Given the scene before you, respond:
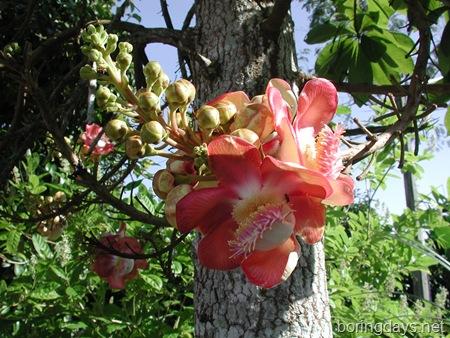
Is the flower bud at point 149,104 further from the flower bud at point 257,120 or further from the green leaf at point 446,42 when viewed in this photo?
the green leaf at point 446,42

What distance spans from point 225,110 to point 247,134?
49mm

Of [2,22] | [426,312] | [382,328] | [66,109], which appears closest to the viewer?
[66,109]

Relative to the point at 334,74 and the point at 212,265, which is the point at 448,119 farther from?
the point at 212,265

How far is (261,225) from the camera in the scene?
504mm

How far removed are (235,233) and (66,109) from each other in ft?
3.62

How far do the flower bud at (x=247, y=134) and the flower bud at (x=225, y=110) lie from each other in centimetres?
3

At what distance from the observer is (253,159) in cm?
50

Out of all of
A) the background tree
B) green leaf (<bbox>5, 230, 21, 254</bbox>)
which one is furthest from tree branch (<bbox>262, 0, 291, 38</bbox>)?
green leaf (<bbox>5, 230, 21, 254</bbox>)

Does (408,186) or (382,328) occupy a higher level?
(408,186)

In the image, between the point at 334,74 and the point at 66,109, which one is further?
the point at 334,74

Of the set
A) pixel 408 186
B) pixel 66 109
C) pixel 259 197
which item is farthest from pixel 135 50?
pixel 408 186

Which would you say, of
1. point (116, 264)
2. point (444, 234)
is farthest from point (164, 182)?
point (444, 234)

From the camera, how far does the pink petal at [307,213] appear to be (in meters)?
0.53

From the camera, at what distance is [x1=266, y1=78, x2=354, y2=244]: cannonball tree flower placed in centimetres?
51
